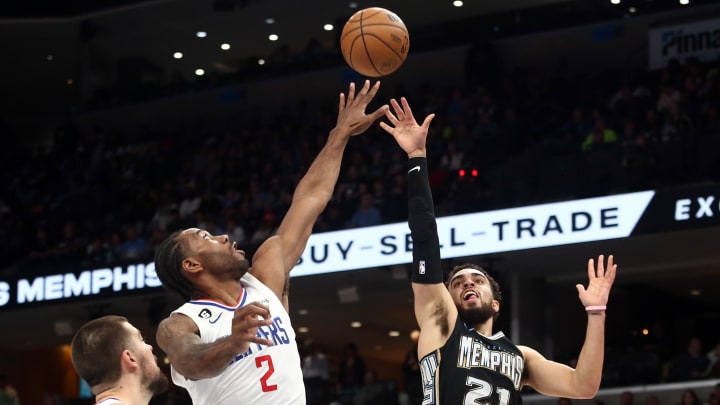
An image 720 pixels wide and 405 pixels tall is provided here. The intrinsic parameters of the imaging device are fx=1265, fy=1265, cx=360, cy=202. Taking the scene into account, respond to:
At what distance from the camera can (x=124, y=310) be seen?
20.3 metres

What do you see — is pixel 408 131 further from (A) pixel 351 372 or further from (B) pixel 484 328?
(A) pixel 351 372

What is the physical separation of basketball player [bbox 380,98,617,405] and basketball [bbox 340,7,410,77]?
3.53 feet

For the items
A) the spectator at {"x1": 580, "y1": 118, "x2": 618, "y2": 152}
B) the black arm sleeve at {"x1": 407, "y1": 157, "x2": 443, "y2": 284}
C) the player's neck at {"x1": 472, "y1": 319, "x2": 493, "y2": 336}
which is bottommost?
the player's neck at {"x1": 472, "y1": 319, "x2": 493, "y2": 336}

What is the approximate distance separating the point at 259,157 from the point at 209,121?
19.7ft

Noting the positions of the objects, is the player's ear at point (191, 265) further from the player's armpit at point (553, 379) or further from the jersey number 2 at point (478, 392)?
the player's armpit at point (553, 379)

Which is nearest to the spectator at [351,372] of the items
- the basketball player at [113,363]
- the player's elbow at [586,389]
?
the player's elbow at [586,389]

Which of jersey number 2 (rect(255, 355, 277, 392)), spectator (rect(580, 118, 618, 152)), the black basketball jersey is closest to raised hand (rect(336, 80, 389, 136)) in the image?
the black basketball jersey

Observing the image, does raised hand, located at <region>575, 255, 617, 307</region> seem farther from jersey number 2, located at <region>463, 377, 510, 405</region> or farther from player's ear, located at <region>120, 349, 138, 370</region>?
player's ear, located at <region>120, 349, 138, 370</region>

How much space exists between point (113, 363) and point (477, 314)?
7.56 ft

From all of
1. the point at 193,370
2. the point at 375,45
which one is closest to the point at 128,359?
the point at 193,370

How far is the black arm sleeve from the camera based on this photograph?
5973 millimetres

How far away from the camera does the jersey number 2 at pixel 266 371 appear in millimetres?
5012

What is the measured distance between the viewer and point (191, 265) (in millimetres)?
5234

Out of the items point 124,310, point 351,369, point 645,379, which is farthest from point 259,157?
point 645,379
